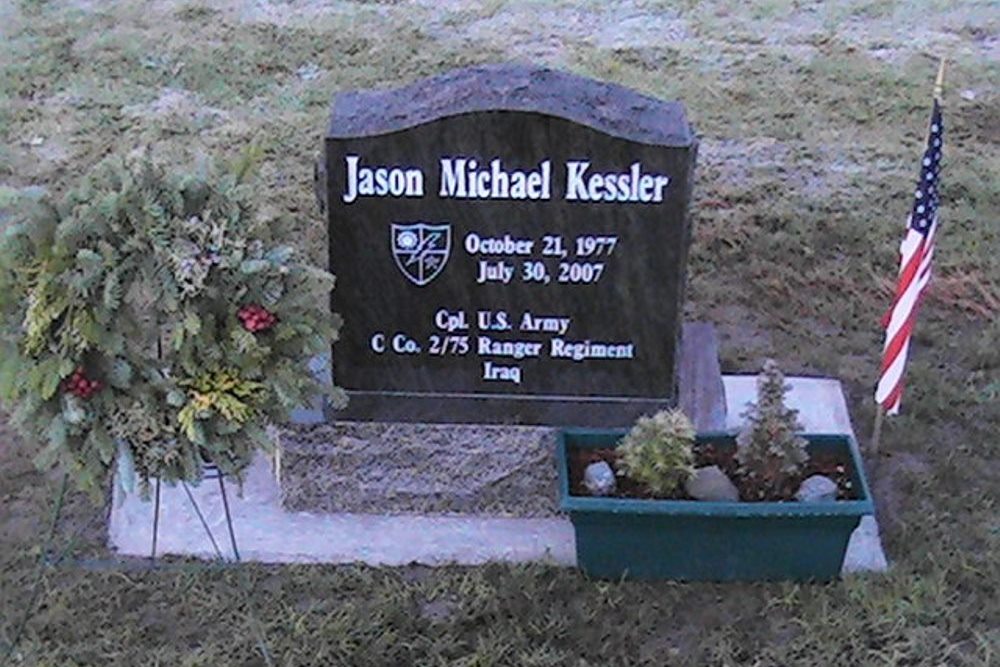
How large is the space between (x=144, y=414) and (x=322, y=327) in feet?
1.88

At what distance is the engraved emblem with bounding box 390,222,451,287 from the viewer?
15.9 feet

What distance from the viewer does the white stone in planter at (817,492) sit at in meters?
4.76

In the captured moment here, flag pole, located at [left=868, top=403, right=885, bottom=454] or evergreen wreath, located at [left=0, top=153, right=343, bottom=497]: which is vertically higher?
evergreen wreath, located at [left=0, top=153, right=343, bottom=497]

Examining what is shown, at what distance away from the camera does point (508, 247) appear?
489 centimetres

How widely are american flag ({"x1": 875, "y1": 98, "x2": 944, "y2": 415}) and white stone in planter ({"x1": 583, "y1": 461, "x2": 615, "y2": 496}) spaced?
1.20 meters

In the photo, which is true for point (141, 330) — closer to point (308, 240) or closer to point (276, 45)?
point (308, 240)

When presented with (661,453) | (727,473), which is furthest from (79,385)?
(727,473)

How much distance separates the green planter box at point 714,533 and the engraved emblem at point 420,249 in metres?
0.70

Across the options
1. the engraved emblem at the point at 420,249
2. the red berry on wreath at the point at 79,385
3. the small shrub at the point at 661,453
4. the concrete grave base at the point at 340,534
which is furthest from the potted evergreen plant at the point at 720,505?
the red berry on wreath at the point at 79,385

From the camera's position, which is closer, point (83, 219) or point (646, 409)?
point (83, 219)

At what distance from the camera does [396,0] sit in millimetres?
9992

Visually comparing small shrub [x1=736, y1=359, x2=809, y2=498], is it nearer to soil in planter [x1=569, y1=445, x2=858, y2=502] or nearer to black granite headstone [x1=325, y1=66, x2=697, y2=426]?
soil in planter [x1=569, y1=445, x2=858, y2=502]

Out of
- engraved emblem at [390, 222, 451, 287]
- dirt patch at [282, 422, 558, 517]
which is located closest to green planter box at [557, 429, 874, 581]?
dirt patch at [282, 422, 558, 517]

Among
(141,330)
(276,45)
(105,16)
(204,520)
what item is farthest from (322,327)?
(105,16)
